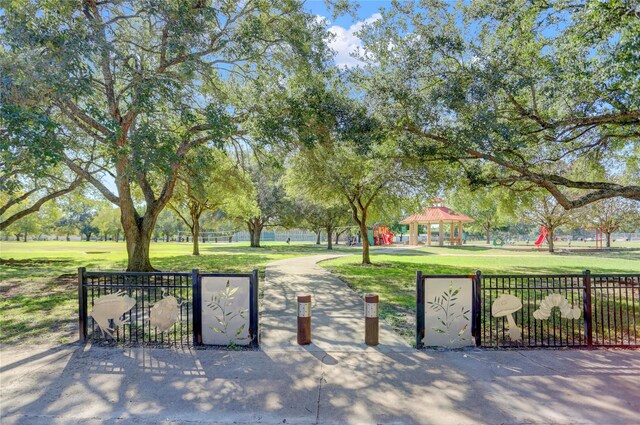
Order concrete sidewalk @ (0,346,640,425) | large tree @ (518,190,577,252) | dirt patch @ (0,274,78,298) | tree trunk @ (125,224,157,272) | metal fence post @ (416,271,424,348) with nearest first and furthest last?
concrete sidewalk @ (0,346,640,425), metal fence post @ (416,271,424,348), dirt patch @ (0,274,78,298), tree trunk @ (125,224,157,272), large tree @ (518,190,577,252)

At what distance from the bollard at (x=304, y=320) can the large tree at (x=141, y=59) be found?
470 centimetres

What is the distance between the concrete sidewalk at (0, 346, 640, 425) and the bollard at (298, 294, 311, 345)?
16.3 inches

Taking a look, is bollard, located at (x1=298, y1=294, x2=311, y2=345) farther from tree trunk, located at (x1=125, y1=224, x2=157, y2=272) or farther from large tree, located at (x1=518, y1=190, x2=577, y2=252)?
large tree, located at (x1=518, y1=190, x2=577, y2=252)

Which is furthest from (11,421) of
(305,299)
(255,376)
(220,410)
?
(305,299)

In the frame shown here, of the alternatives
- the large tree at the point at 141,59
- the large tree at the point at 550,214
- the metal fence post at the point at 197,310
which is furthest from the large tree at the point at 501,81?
the large tree at the point at 550,214

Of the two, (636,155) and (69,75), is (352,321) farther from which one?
(636,155)

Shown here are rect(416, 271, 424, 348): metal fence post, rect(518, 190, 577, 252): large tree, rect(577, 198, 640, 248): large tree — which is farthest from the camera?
rect(577, 198, 640, 248): large tree

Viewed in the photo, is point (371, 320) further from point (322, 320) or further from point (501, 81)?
point (501, 81)

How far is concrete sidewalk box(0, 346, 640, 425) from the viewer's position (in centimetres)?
384

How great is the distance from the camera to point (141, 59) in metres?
10.1

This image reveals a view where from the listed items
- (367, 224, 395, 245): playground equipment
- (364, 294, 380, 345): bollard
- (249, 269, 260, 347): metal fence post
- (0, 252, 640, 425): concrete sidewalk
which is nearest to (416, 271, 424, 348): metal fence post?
(0, 252, 640, 425): concrete sidewalk

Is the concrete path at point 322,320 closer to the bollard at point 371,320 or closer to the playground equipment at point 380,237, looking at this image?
the bollard at point 371,320

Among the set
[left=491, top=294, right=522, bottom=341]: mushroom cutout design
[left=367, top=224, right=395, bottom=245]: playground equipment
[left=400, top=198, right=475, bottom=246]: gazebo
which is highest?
[left=400, top=198, right=475, bottom=246]: gazebo

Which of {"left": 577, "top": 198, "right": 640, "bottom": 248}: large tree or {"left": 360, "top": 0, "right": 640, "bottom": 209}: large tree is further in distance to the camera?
{"left": 577, "top": 198, "right": 640, "bottom": 248}: large tree
